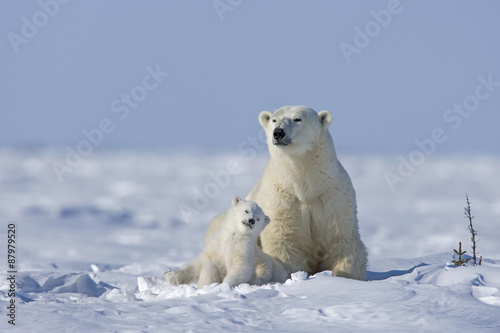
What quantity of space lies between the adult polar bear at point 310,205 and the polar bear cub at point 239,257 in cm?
35

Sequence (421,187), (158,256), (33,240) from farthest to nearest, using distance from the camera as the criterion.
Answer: (421,187), (33,240), (158,256)

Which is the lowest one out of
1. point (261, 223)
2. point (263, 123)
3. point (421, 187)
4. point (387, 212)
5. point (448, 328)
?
point (448, 328)

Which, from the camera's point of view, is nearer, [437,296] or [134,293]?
[437,296]

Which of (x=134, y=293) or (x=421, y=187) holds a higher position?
(x=421, y=187)

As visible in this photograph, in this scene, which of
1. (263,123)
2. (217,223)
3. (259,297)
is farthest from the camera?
(217,223)

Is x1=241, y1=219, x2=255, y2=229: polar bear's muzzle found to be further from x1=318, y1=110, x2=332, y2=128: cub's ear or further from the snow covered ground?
x1=318, y1=110, x2=332, y2=128: cub's ear

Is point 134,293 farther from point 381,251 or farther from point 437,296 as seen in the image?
point 381,251

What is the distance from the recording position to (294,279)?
18.5 feet

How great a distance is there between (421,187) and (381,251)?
58.9 feet

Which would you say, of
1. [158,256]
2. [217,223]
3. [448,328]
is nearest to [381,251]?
[158,256]

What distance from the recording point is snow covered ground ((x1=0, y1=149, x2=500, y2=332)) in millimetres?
4480

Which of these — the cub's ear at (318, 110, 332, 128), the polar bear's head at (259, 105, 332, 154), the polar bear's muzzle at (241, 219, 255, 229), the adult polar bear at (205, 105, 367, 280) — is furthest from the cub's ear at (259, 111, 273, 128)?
the polar bear's muzzle at (241, 219, 255, 229)

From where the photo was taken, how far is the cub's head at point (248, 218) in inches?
231

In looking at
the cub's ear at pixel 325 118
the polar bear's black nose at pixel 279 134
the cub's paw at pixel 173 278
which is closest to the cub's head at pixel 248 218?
the polar bear's black nose at pixel 279 134
